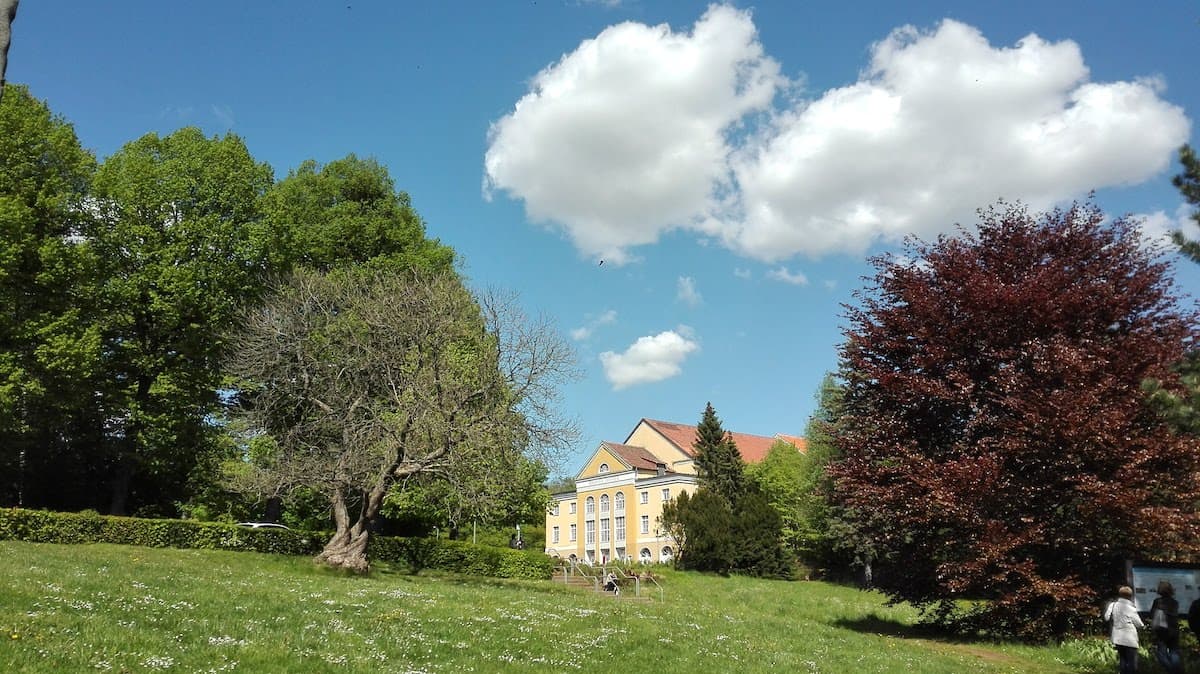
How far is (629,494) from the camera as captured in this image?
7825 cm

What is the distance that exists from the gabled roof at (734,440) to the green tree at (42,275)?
57.5 meters

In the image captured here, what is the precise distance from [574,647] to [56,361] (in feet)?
80.9

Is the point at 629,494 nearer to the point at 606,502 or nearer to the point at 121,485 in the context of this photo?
the point at 606,502

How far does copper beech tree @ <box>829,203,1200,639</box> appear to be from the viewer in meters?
17.7

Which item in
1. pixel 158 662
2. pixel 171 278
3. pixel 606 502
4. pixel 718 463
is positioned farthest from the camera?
pixel 606 502

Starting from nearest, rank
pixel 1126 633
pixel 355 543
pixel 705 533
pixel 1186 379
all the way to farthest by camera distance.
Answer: pixel 1186 379
pixel 1126 633
pixel 355 543
pixel 705 533

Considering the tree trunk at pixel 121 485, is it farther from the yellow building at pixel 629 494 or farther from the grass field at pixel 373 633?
the yellow building at pixel 629 494

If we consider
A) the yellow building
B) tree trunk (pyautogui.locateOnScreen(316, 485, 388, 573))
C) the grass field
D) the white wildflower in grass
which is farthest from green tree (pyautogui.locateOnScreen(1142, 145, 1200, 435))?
the yellow building

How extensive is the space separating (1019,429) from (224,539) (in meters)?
26.1

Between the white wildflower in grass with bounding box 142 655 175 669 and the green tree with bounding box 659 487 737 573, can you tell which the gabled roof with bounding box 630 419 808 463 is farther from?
the white wildflower in grass with bounding box 142 655 175 669

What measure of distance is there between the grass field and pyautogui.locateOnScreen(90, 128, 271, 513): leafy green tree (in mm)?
11264

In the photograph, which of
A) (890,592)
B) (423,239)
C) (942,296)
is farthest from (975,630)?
(423,239)

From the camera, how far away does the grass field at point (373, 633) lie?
9336 millimetres

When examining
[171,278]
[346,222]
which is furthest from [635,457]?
[171,278]
